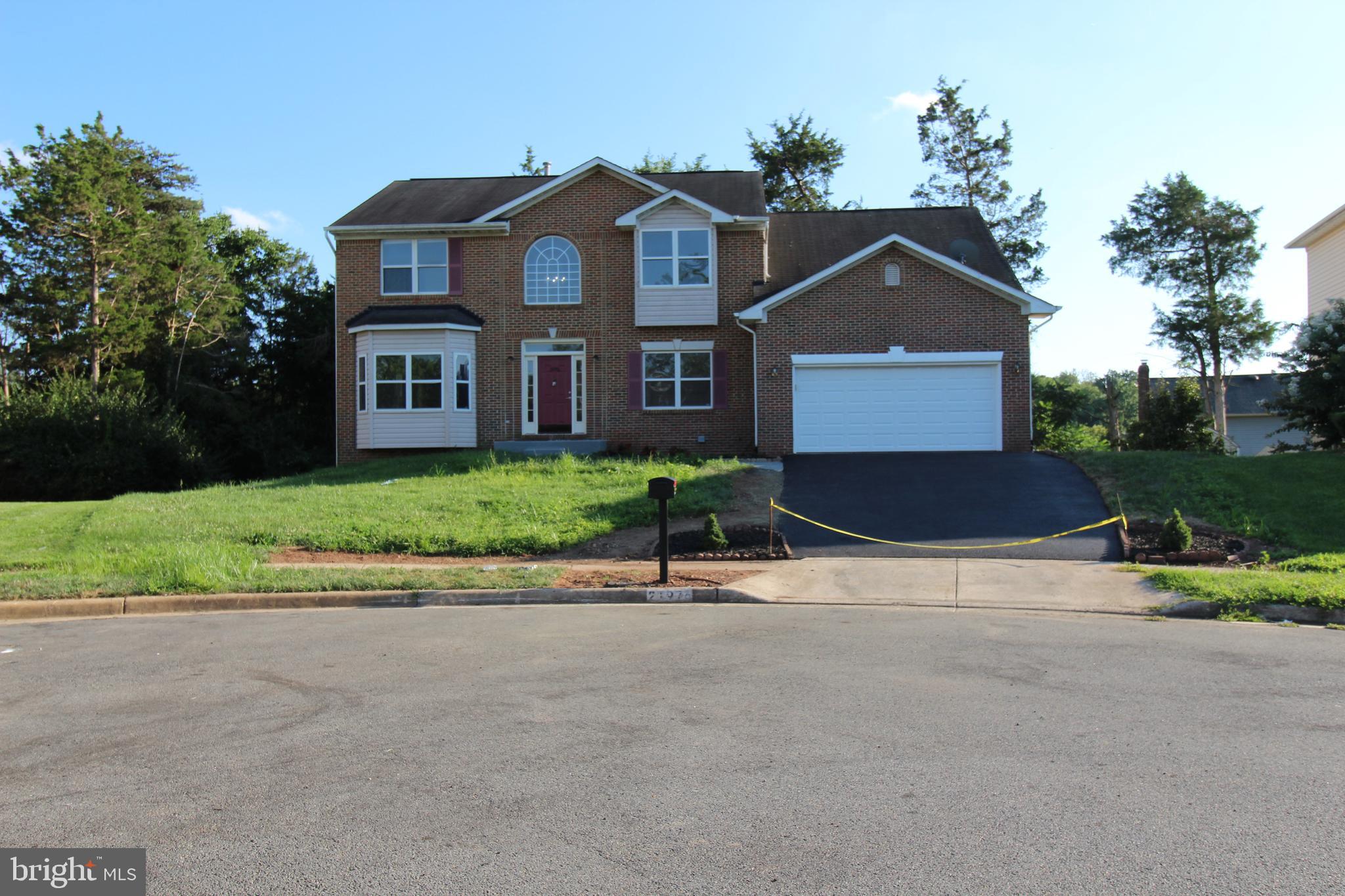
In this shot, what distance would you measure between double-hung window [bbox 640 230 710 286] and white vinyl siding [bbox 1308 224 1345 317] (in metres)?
17.2

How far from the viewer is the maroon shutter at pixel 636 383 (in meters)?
25.1

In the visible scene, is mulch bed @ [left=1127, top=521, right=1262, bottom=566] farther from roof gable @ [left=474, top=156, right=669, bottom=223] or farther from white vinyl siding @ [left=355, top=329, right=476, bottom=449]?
white vinyl siding @ [left=355, top=329, right=476, bottom=449]

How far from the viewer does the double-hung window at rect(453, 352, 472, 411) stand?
25016 millimetres

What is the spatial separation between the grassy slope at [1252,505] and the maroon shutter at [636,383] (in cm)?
1058

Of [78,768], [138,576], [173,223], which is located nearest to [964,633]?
[78,768]

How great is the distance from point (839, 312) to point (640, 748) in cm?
1811

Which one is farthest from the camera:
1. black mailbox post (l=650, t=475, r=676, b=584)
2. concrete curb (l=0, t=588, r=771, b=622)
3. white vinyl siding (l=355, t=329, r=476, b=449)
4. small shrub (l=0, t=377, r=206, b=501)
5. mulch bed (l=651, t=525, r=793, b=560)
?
small shrub (l=0, t=377, r=206, b=501)

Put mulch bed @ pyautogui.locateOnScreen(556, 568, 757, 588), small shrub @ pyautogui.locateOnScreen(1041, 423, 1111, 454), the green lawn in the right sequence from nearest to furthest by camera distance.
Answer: mulch bed @ pyautogui.locateOnScreen(556, 568, 757, 588) → the green lawn → small shrub @ pyautogui.locateOnScreen(1041, 423, 1111, 454)

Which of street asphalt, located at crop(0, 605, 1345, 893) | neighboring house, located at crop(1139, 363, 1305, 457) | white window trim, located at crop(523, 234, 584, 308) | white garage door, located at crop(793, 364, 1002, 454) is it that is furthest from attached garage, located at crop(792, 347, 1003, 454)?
neighboring house, located at crop(1139, 363, 1305, 457)

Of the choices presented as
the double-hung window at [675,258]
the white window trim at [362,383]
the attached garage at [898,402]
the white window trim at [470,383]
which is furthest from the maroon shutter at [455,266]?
the attached garage at [898,402]

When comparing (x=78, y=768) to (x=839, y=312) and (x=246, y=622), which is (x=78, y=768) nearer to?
(x=246, y=622)

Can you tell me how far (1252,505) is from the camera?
48.7ft

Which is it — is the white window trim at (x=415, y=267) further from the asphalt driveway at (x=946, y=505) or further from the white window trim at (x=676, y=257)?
the asphalt driveway at (x=946, y=505)

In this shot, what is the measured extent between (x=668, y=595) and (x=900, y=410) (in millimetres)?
12668
